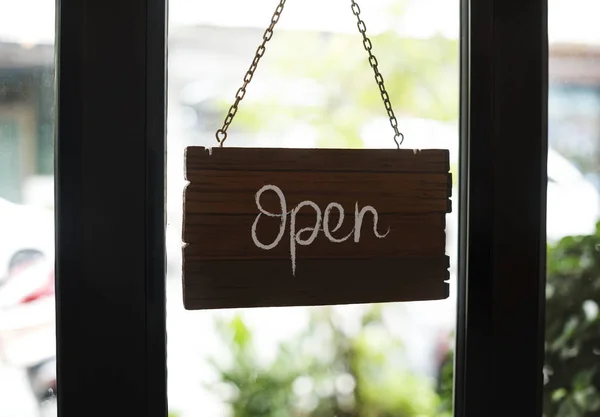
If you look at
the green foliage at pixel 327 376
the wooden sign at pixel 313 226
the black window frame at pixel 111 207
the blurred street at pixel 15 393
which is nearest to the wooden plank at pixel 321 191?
the wooden sign at pixel 313 226

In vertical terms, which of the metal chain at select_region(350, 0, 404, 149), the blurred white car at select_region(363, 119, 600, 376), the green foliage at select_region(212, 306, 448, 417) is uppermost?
the metal chain at select_region(350, 0, 404, 149)

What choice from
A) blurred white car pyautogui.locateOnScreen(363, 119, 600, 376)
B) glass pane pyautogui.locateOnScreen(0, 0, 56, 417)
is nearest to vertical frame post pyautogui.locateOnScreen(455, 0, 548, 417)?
blurred white car pyautogui.locateOnScreen(363, 119, 600, 376)

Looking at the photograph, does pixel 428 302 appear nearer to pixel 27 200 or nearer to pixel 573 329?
pixel 573 329

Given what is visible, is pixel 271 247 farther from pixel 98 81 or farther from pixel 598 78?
pixel 598 78

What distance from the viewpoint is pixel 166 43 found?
0.84m

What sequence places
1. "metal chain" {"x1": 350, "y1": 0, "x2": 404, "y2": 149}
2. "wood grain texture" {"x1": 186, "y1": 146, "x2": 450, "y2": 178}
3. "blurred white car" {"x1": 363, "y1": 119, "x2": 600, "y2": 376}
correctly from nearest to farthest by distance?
"wood grain texture" {"x1": 186, "y1": 146, "x2": 450, "y2": 178} → "metal chain" {"x1": 350, "y1": 0, "x2": 404, "y2": 149} → "blurred white car" {"x1": 363, "y1": 119, "x2": 600, "y2": 376}

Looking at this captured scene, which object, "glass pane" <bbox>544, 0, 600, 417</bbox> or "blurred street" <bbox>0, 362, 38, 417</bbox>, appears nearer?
"blurred street" <bbox>0, 362, 38, 417</bbox>

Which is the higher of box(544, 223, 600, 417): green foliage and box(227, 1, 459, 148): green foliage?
box(227, 1, 459, 148): green foliage

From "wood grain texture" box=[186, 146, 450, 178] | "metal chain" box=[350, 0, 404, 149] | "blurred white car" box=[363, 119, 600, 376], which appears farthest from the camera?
"blurred white car" box=[363, 119, 600, 376]

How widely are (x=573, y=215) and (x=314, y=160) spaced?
0.55 m

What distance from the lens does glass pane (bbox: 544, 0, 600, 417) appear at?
1.01 metres

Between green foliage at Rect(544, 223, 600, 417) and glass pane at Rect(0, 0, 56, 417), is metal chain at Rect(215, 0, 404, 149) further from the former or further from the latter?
green foliage at Rect(544, 223, 600, 417)

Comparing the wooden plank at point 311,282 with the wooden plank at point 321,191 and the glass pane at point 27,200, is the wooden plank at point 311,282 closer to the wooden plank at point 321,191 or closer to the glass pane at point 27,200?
the wooden plank at point 321,191

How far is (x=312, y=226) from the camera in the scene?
2.56 ft
